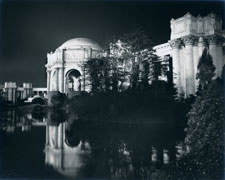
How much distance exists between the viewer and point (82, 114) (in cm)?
2303

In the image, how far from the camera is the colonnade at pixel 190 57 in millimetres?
25875

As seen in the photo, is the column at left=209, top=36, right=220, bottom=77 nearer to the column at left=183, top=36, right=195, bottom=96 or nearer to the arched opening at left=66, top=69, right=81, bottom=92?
the column at left=183, top=36, right=195, bottom=96

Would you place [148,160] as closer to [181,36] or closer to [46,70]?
[181,36]

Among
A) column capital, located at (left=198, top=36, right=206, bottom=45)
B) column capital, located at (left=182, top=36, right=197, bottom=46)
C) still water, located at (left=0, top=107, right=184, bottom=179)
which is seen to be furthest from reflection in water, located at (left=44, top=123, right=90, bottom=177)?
column capital, located at (left=198, top=36, right=206, bottom=45)

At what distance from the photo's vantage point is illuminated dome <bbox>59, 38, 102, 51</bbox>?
210 ft

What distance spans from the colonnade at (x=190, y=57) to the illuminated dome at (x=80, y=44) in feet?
128

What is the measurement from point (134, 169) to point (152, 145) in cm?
354

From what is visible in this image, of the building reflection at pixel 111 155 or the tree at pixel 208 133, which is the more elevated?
the tree at pixel 208 133

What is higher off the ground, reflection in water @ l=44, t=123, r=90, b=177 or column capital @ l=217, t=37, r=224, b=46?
column capital @ l=217, t=37, r=224, b=46

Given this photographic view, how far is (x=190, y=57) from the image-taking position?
27.0 metres

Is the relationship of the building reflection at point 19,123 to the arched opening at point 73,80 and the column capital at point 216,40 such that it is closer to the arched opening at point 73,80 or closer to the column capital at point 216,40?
the column capital at point 216,40

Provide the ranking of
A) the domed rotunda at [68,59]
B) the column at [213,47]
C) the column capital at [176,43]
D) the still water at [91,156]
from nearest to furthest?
the still water at [91,156], the column at [213,47], the column capital at [176,43], the domed rotunda at [68,59]

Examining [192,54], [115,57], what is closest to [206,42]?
[192,54]

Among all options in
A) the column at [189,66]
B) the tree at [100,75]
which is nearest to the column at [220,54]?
the column at [189,66]
